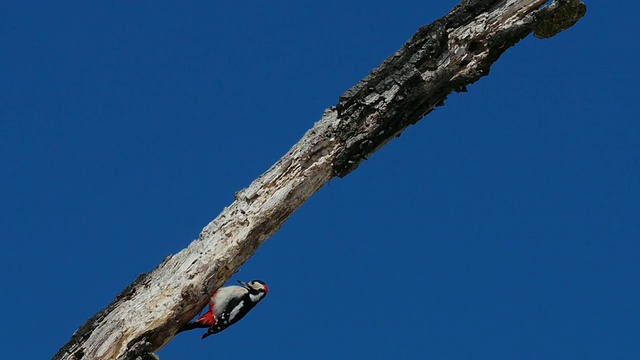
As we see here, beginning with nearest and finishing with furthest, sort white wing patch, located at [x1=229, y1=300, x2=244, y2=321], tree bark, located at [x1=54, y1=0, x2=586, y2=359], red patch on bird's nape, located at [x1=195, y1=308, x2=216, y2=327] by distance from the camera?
1. tree bark, located at [x1=54, y1=0, x2=586, y2=359]
2. red patch on bird's nape, located at [x1=195, y1=308, x2=216, y2=327]
3. white wing patch, located at [x1=229, y1=300, x2=244, y2=321]

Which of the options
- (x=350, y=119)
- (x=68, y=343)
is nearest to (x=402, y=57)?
(x=350, y=119)

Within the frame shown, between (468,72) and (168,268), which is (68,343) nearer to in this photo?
(168,268)

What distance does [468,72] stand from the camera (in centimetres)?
589

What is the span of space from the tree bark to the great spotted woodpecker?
0.34 meters

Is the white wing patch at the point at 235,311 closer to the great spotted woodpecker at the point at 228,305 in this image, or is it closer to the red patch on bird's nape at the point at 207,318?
the great spotted woodpecker at the point at 228,305

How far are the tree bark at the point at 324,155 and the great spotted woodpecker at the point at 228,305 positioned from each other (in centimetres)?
34

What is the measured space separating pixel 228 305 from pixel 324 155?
1472mm

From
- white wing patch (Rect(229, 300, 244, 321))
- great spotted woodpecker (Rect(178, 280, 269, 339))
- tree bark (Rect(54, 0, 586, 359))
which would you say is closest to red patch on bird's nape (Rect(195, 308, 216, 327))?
great spotted woodpecker (Rect(178, 280, 269, 339))

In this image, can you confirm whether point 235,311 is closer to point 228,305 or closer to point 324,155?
point 228,305

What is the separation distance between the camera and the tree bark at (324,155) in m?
5.54

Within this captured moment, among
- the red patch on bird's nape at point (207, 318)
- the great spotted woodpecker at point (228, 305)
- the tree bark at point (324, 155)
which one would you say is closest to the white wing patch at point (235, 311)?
the great spotted woodpecker at point (228, 305)

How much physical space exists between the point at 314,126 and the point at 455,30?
130 cm

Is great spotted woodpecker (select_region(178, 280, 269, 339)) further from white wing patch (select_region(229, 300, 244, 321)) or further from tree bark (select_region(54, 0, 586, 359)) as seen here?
tree bark (select_region(54, 0, 586, 359))

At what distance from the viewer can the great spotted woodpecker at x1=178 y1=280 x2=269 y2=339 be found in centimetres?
603
